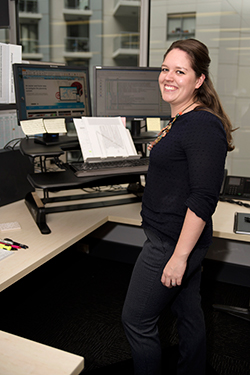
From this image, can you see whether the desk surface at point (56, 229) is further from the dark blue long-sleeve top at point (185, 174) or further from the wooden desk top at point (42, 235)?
the dark blue long-sleeve top at point (185, 174)

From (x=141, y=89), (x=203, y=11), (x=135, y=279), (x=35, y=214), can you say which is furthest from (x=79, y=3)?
(x=135, y=279)

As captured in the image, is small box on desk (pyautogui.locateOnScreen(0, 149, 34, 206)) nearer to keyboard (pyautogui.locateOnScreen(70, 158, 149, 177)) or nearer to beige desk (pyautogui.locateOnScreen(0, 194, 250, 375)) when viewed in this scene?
beige desk (pyautogui.locateOnScreen(0, 194, 250, 375))

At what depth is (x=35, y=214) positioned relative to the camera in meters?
1.71

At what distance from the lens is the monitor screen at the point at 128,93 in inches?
78.1

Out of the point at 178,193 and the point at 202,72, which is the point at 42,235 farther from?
the point at 202,72

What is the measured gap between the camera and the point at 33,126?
68.7 inches

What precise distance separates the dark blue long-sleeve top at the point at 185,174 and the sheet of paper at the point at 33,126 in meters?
0.82

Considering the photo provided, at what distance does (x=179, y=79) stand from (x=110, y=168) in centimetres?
71

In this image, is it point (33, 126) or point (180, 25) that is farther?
point (180, 25)

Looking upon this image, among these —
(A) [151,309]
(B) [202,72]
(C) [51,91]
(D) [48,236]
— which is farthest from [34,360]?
(C) [51,91]

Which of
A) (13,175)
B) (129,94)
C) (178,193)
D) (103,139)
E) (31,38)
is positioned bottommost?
(13,175)

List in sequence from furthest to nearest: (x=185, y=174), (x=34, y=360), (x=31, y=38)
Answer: (x=31, y=38) → (x=185, y=174) → (x=34, y=360)

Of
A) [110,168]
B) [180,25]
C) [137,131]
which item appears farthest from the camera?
[180,25]

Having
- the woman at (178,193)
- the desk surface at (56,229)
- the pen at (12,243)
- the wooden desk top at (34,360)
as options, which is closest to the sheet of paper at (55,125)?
the desk surface at (56,229)
